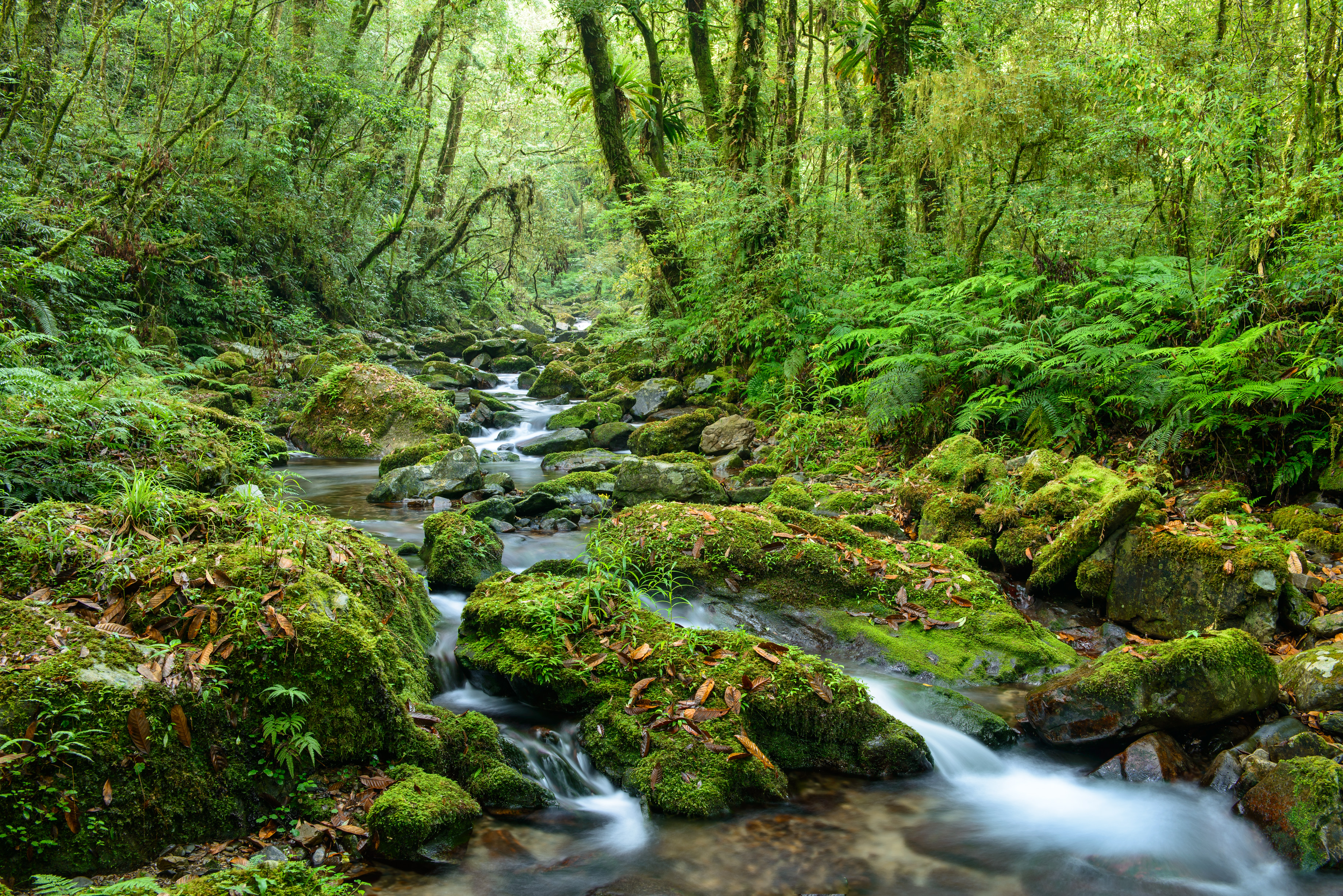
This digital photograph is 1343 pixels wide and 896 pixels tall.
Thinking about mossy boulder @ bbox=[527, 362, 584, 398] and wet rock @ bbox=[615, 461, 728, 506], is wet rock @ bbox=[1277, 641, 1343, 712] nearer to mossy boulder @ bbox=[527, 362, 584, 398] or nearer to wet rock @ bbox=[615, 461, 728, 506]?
wet rock @ bbox=[615, 461, 728, 506]

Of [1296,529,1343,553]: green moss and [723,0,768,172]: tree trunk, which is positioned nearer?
[1296,529,1343,553]: green moss

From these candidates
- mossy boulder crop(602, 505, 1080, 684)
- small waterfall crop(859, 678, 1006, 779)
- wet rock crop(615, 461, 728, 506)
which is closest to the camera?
small waterfall crop(859, 678, 1006, 779)

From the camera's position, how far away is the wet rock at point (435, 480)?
8.83 metres

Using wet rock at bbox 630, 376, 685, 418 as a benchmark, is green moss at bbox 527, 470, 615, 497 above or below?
below

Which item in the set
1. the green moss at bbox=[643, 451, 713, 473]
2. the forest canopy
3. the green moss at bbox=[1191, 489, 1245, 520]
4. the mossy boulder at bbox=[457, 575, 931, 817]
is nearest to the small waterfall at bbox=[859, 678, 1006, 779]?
the mossy boulder at bbox=[457, 575, 931, 817]

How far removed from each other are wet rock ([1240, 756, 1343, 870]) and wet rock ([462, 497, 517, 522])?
6385 mm

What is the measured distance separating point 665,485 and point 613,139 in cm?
991

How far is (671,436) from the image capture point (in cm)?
1098

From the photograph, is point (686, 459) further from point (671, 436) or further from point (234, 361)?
point (234, 361)

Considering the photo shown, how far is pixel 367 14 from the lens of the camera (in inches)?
760

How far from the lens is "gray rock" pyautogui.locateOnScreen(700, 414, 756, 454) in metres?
10.5

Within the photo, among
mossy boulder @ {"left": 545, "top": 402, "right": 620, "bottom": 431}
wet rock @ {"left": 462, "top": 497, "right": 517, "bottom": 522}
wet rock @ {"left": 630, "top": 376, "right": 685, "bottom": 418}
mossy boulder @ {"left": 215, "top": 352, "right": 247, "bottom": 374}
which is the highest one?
mossy boulder @ {"left": 215, "top": 352, "right": 247, "bottom": 374}

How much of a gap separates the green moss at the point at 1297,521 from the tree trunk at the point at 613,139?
10477mm

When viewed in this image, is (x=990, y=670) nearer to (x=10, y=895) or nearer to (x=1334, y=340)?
(x=1334, y=340)
